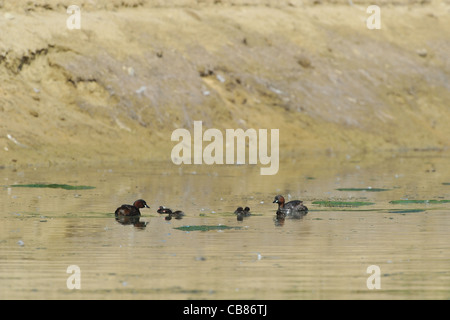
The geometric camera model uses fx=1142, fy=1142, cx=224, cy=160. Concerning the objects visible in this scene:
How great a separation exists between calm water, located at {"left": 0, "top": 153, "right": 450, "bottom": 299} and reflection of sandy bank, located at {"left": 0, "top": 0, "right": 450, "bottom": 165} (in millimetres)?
11338

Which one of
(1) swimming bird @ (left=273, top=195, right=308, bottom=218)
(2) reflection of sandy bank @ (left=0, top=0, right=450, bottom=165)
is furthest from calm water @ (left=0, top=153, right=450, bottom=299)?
(2) reflection of sandy bank @ (left=0, top=0, right=450, bottom=165)

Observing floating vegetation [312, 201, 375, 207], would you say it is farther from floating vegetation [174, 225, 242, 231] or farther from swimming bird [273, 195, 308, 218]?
→ floating vegetation [174, 225, 242, 231]

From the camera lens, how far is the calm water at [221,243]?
14.2 m

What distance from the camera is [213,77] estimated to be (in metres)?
54.0

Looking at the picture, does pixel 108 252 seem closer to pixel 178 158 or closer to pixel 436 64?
pixel 178 158

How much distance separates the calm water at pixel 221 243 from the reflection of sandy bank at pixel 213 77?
11338mm

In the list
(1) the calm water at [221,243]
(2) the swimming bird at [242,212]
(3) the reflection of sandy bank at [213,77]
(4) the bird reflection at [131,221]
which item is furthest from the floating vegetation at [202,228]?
(3) the reflection of sandy bank at [213,77]

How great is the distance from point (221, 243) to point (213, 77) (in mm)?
35891

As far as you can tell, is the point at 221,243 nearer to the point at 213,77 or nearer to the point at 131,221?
the point at 131,221

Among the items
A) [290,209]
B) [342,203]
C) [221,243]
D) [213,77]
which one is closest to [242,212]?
[290,209]

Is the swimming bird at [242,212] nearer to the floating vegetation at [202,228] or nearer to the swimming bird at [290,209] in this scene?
the swimming bird at [290,209]

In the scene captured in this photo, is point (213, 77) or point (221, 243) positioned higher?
point (213, 77)
